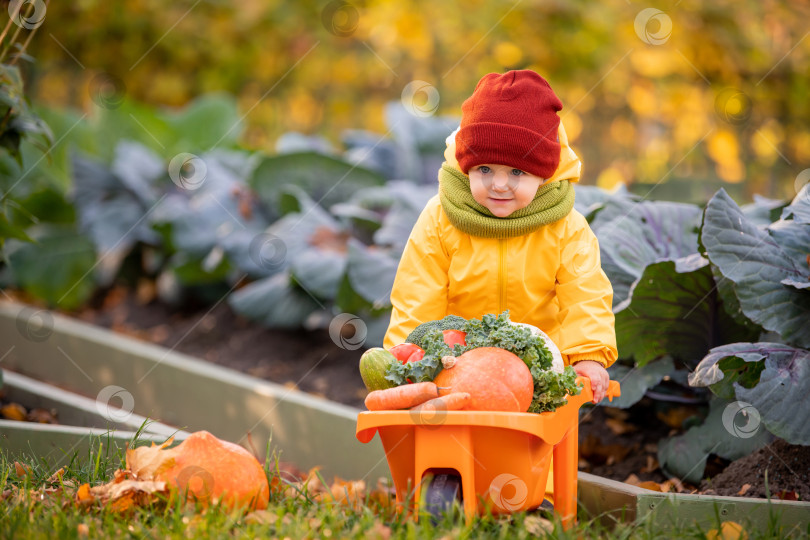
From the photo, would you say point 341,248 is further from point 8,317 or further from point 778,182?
point 778,182

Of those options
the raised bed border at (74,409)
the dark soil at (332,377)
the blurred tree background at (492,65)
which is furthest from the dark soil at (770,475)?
the blurred tree background at (492,65)

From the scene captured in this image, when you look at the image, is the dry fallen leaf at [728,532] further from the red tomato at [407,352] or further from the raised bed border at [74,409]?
the raised bed border at [74,409]

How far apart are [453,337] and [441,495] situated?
14.6 inches

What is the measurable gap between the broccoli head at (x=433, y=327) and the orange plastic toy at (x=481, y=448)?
8.5 inches

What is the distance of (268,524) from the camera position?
1.81 meters

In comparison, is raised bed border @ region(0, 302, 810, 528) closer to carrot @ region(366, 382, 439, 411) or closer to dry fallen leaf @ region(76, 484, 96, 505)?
dry fallen leaf @ region(76, 484, 96, 505)

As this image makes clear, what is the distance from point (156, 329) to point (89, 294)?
1014 millimetres

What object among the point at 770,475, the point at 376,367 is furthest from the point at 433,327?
the point at 770,475

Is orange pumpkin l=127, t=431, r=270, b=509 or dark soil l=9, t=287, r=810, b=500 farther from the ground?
dark soil l=9, t=287, r=810, b=500

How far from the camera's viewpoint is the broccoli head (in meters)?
1.97

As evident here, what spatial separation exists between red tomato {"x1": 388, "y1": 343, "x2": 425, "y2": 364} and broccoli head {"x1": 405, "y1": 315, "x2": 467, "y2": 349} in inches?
0.9

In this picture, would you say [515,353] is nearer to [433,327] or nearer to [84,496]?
[433,327]

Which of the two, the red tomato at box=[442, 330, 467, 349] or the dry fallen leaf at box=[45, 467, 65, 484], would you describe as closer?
the red tomato at box=[442, 330, 467, 349]

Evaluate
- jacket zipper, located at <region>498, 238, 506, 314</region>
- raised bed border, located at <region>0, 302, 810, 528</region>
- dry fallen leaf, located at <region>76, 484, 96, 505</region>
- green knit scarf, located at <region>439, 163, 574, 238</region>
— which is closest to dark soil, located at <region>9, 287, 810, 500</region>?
raised bed border, located at <region>0, 302, 810, 528</region>
